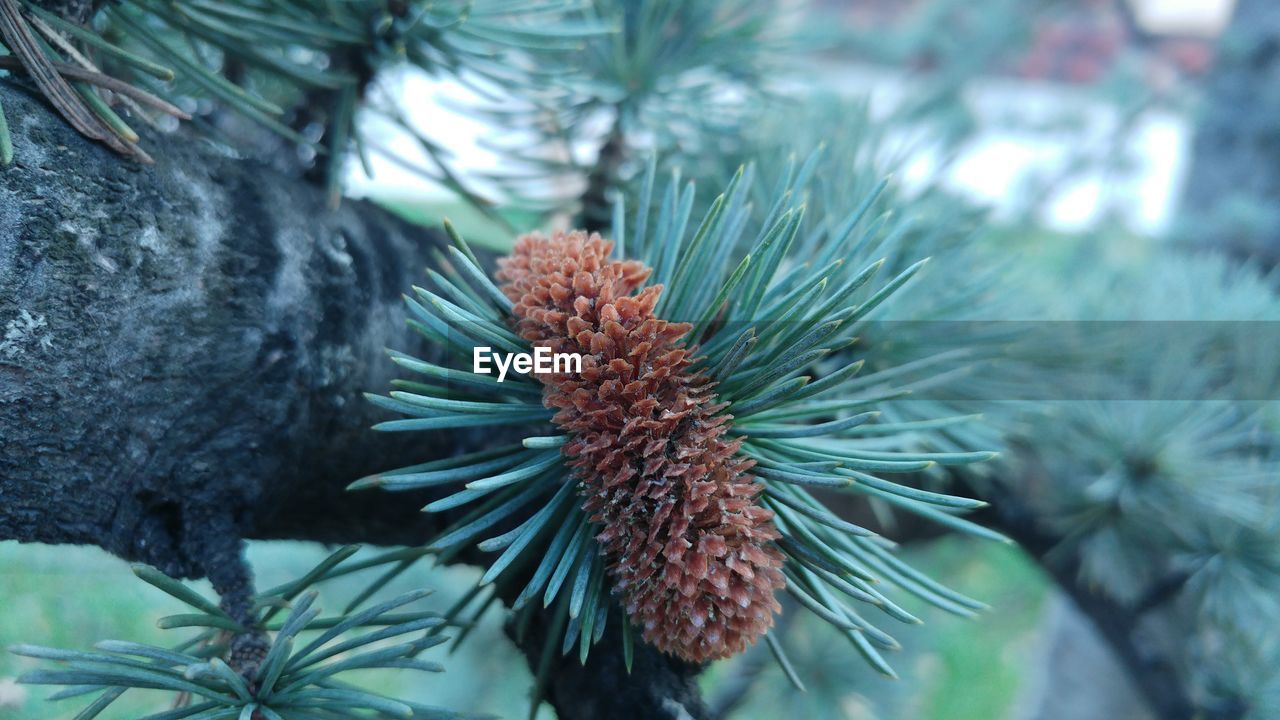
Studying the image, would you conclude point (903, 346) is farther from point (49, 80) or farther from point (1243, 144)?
point (1243, 144)

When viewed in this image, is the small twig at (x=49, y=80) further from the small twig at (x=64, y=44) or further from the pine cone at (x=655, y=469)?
the pine cone at (x=655, y=469)

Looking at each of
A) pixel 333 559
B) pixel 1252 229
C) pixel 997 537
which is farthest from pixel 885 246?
pixel 1252 229

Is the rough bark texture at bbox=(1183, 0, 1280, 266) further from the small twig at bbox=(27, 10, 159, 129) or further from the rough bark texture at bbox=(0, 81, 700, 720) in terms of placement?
the small twig at bbox=(27, 10, 159, 129)

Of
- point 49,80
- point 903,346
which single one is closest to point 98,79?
point 49,80

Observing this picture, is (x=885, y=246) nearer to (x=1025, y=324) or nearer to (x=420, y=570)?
(x=1025, y=324)

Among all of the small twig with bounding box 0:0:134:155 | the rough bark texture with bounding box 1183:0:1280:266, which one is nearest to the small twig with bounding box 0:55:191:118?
the small twig with bounding box 0:0:134:155

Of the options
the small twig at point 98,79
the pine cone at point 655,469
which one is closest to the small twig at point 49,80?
the small twig at point 98,79
